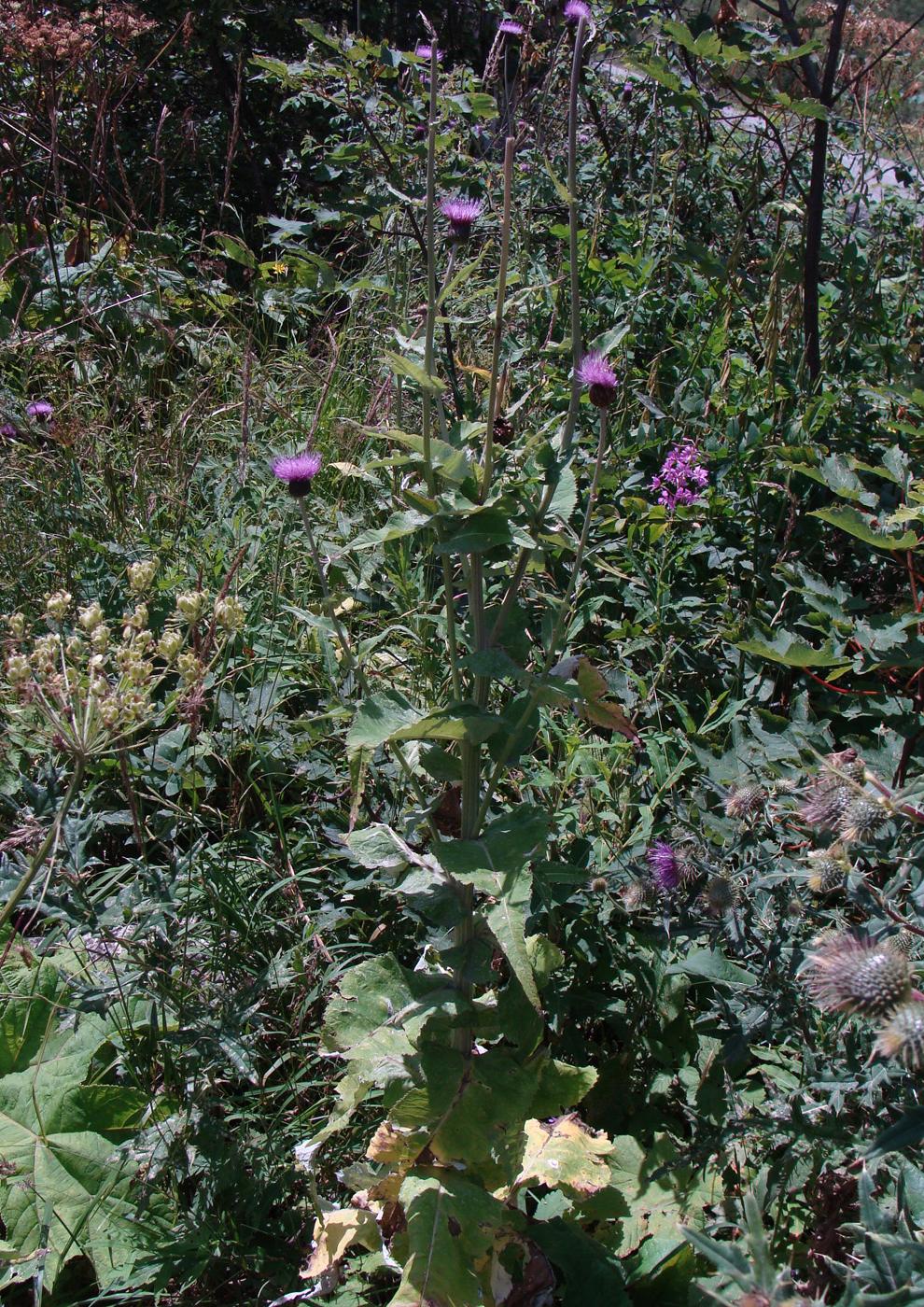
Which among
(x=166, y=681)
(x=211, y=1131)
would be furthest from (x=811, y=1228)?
(x=166, y=681)

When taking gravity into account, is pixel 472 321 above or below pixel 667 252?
above

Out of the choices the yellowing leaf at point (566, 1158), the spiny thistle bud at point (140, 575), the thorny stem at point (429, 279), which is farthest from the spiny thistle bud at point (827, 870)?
the spiny thistle bud at point (140, 575)

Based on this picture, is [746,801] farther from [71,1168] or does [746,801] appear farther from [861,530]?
[71,1168]

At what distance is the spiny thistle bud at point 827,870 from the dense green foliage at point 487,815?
0.07 ft

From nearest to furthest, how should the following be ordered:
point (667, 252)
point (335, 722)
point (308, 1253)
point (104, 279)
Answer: point (308, 1253) → point (335, 722) → point (667, 252) → point (104, 279)

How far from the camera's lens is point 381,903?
7.45ft

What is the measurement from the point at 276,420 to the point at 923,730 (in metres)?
2.51

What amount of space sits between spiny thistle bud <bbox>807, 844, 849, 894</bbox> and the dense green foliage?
0.02 metres

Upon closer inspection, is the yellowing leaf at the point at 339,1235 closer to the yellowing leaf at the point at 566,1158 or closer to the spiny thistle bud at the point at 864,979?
the yellowing leaf at the point at 566,1158

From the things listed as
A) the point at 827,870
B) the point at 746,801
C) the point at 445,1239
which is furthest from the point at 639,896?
the point at 445,1239

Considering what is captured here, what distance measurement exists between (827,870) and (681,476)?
158 centimetres

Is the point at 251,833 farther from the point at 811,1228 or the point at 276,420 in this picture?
the point at 276,420

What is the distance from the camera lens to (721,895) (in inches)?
64.8

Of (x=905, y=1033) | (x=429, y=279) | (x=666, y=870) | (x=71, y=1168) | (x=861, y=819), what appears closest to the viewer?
(x=905, y=1033)
